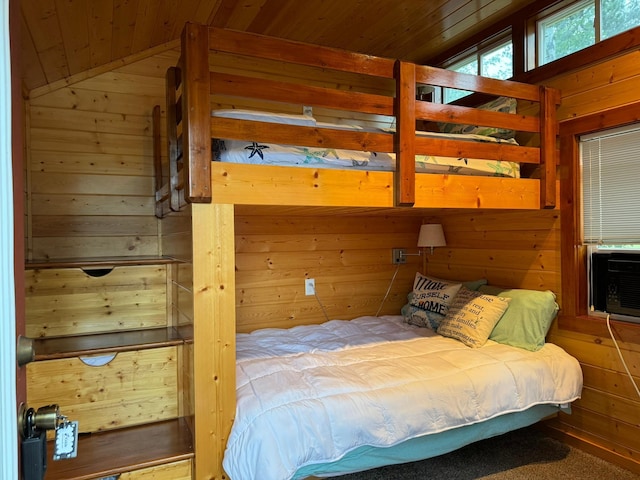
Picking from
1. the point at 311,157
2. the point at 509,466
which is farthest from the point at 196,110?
the point at 509,466

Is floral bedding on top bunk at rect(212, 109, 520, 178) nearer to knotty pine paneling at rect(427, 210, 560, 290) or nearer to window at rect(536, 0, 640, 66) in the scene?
knotty pine paneling at rect(427, 210, 560, 290)

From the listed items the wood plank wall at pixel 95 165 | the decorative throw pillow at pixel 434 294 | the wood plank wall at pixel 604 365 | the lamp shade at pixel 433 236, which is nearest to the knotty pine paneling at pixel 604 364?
the wood plank wall at pixel 604 365

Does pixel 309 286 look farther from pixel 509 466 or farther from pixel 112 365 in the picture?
pixel 509 466

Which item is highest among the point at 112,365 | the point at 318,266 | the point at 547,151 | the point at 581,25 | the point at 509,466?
the point at 581,25

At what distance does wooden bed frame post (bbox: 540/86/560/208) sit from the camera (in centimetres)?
231

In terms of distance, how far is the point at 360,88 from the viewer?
339 centimetres

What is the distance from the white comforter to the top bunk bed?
2.61 feet

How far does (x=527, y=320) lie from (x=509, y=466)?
2.56ft

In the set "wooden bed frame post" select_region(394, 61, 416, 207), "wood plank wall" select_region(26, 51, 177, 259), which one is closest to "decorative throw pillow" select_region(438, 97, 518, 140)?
"wooden bed frame post" select_region(394, 61, 416, 207)

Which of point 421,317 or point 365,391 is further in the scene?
point 421,317

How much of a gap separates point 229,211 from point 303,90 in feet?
1.98

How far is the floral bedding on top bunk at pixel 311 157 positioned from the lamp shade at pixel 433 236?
94 cm

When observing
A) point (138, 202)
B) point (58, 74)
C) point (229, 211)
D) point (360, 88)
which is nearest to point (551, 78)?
point (360, 88)

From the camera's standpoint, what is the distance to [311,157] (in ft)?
5.97
